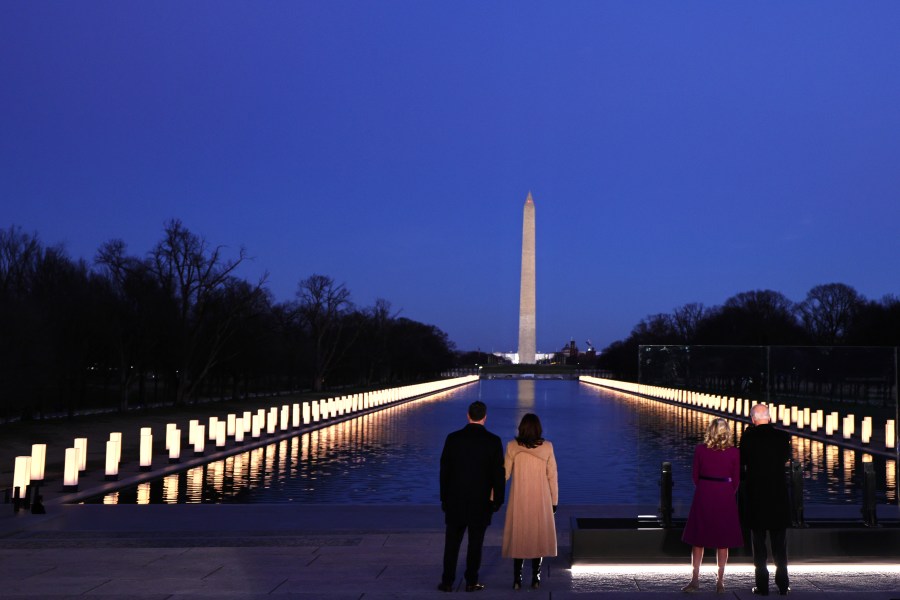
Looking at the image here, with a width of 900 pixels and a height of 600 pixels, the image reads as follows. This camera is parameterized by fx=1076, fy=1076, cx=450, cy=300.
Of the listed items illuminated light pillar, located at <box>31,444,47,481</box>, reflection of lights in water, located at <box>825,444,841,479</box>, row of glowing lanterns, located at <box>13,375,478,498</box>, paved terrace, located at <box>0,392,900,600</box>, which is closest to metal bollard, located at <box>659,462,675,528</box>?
paved terrace, located at <box>0,392,900,600</box>

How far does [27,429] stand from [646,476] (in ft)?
83.7

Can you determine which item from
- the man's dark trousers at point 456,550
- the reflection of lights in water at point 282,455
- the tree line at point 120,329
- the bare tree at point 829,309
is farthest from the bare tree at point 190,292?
the bare tree at point 829,309

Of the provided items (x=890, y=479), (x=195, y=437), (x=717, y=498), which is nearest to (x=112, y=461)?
(x=195, y=437)

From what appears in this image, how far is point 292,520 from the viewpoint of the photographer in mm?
15500

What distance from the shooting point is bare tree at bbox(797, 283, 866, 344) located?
396 feet

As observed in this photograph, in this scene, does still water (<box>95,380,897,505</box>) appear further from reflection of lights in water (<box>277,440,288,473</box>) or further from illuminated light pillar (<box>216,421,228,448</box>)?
illuminated light pillar (<box>216,421,228,448</box>)

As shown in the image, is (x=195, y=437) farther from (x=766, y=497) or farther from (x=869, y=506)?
(x=766, y=497)

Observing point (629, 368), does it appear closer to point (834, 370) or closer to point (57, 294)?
point (57, 294)

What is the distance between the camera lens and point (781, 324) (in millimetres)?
94938

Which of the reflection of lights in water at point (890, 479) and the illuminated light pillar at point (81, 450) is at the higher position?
the illuminated light pillar at point (81, 450)

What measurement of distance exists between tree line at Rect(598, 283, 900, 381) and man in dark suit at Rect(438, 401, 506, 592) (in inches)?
1987

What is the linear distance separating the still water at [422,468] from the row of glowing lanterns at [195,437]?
34.8 inches

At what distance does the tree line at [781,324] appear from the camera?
7381 cm

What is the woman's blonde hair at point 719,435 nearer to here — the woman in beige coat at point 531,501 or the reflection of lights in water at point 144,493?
the woman in beige coat at point 531,501
